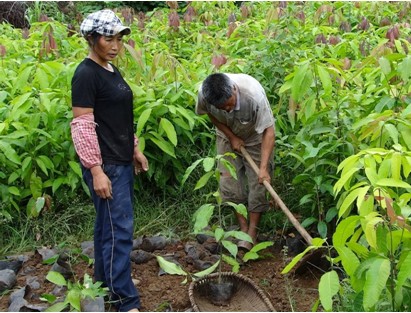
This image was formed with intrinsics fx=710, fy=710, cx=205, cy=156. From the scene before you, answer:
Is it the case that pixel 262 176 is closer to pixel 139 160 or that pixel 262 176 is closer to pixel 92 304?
pixel 139 160

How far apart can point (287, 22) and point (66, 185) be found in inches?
82.0

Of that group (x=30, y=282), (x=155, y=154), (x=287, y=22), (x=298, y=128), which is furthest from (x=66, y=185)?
(x=287, y=22)

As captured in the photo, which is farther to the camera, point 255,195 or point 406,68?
point 255,195

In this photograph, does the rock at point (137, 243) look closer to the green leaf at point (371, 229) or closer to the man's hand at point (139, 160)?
the man's hand at point (139, 160)

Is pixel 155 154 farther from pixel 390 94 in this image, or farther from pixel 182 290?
pixel 390 94

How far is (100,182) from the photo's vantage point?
3191 millimetres

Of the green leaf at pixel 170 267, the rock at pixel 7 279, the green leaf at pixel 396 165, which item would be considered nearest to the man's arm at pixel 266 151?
the green leaf at pixel 170 267

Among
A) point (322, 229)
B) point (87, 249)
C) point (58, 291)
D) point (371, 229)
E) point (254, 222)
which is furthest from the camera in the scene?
point (254, 222)

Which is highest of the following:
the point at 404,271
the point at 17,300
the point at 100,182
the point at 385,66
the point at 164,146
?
the point at 385,66

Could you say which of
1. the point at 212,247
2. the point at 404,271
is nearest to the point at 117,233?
the point at 212,247

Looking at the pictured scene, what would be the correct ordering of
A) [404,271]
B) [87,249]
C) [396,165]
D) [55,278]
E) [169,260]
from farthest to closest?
[87,249]
[169,260]
[55,278]
[396,165]
[404,271]

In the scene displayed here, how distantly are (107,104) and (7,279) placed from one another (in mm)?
1119

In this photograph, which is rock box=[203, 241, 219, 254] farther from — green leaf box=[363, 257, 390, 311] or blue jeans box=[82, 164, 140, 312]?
green leaf box=[363, 257, 390, 311]

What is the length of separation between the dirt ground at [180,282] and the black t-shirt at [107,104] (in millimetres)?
736
